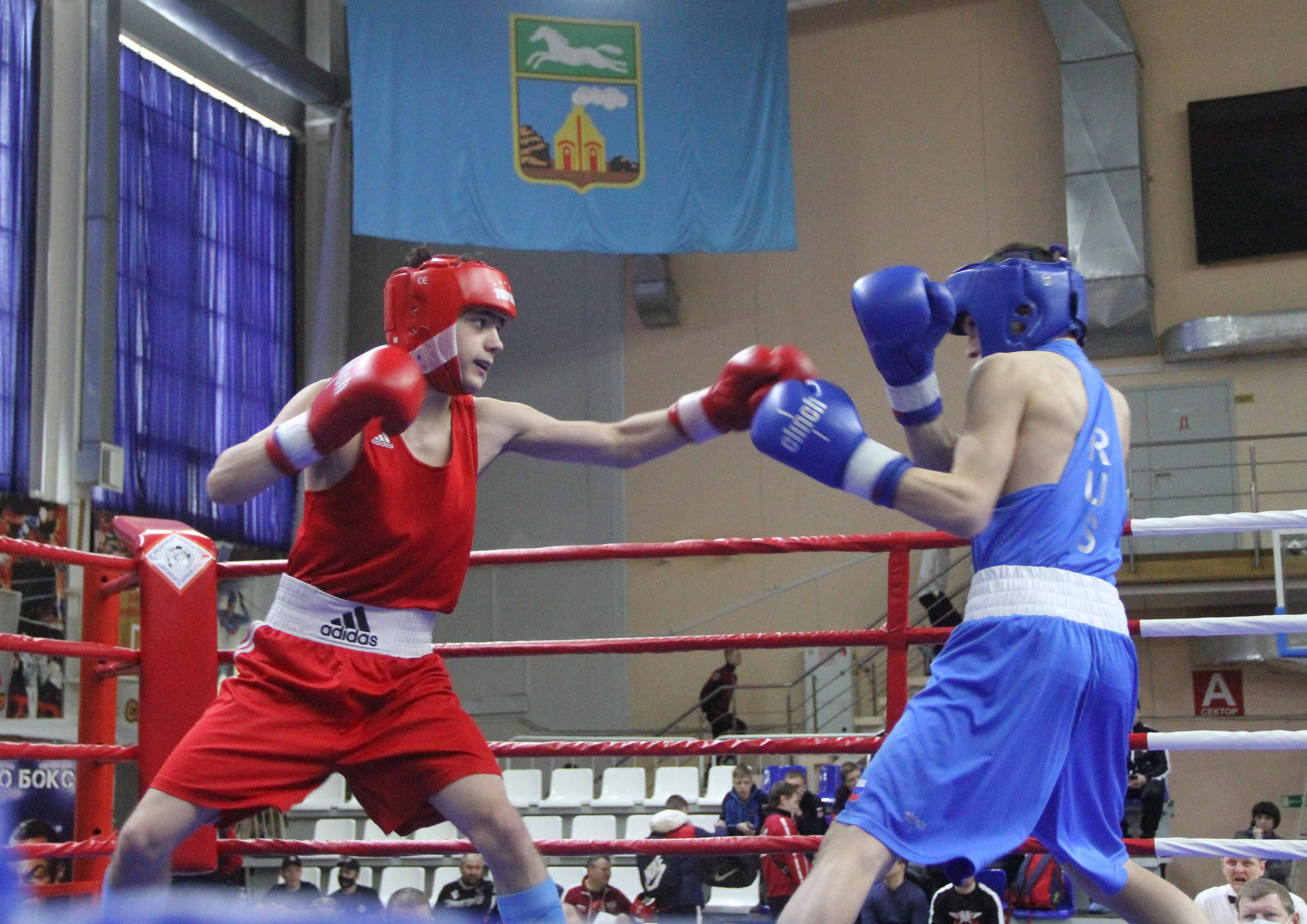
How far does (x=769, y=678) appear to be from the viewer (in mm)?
11719

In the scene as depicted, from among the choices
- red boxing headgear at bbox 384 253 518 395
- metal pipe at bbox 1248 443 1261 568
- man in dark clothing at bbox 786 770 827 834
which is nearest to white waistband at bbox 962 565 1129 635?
red boxing headgear at bbox 384 253 518 395

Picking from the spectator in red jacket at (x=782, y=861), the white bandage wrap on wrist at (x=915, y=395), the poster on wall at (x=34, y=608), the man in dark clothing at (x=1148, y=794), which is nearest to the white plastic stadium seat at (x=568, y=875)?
the spectator in red jacket at (x=782, y=861)

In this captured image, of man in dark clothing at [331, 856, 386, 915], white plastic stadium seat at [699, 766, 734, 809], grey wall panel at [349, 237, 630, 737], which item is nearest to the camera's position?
man in dark clothing at [331, 856, 386, 915]

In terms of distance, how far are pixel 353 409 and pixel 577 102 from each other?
8.90 metres

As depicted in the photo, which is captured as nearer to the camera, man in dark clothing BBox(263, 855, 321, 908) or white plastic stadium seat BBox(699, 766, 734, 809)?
man in dark clothing BBox(263, 855, 321, 908)

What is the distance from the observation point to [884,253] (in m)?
12.0

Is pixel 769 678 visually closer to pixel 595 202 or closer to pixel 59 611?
pixel 595 202

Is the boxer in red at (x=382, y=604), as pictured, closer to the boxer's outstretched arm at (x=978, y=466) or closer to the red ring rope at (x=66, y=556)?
the boxer's outstretched arm at (x=978, y=466)

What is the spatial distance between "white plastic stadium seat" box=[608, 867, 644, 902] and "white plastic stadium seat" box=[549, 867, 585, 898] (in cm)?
6

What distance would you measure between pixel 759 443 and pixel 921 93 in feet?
35.0

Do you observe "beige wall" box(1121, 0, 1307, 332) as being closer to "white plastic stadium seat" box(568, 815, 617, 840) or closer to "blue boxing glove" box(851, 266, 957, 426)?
"white plastic stadium seat" box(568, 815, 617, 840)

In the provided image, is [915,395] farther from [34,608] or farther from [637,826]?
[34,608]

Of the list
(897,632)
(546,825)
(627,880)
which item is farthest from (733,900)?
(897,632)

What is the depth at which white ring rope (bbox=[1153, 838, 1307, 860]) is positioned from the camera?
2.78m
